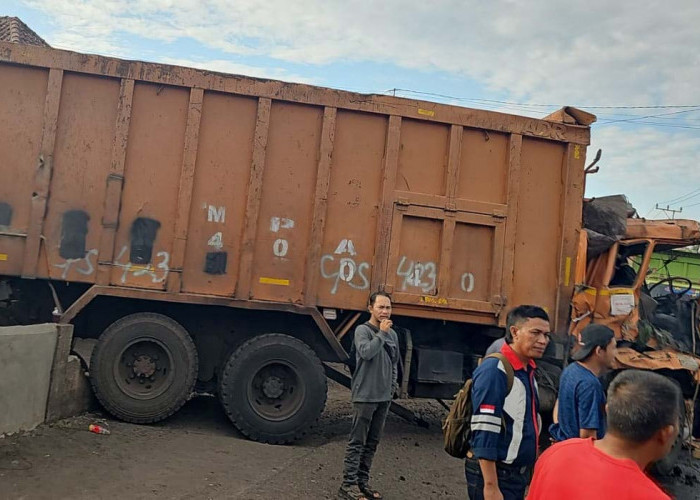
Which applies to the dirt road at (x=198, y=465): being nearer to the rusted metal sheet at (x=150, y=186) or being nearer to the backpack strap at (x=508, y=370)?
the rusted metal sheet at (x=150, y=186)

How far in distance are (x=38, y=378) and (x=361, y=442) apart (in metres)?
2.77

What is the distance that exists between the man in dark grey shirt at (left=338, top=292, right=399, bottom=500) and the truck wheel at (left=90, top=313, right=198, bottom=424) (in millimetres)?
2068

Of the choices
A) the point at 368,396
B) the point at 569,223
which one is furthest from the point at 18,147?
the point at 569,223

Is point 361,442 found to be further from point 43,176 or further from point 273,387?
point 43,176

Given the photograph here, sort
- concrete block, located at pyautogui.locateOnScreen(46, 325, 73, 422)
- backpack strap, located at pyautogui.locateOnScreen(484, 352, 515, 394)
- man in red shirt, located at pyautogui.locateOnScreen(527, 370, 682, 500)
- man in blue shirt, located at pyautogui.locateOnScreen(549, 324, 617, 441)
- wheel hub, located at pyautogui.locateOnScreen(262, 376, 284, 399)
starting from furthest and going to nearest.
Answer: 1. wheel hub, located at pyautogui.locateOnScreen(262, 376, 284, 399)
2. concrete block, located at pyautogui.locateOnScreen(46, 325, 73, 422)
3. man in blue shirt, located at pyautogui.locateOnScreen(549, 324, 617, 441)
4. backpack strap, located at pyautogui.locateOnScreen(484, 352, 515, 394)
5. man in red shirt, located at pyautogui.locateOnScreen(527, 370, 682, 500)

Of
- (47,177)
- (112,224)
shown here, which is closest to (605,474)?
(112,224)

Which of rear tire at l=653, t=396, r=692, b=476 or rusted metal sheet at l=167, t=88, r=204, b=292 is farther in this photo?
rusted metal sheet at l=167, t=88, r=204, b=292

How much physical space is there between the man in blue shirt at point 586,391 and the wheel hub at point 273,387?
10.3 ft

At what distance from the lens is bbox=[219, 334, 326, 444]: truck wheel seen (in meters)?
5.95

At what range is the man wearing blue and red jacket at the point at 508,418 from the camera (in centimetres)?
275

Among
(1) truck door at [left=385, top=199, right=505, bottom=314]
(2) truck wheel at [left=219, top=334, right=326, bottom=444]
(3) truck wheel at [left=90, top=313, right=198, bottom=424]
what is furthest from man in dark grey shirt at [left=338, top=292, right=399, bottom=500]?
(3) truck wheel at [left=90, top=313, right=198, bottom=424]

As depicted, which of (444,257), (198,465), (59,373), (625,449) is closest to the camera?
(625,449)

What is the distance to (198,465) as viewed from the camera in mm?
4891

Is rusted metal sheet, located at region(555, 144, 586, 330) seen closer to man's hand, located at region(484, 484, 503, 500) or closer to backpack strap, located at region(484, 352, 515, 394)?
backpack strap, located at region(484, 352, 515, 394)
